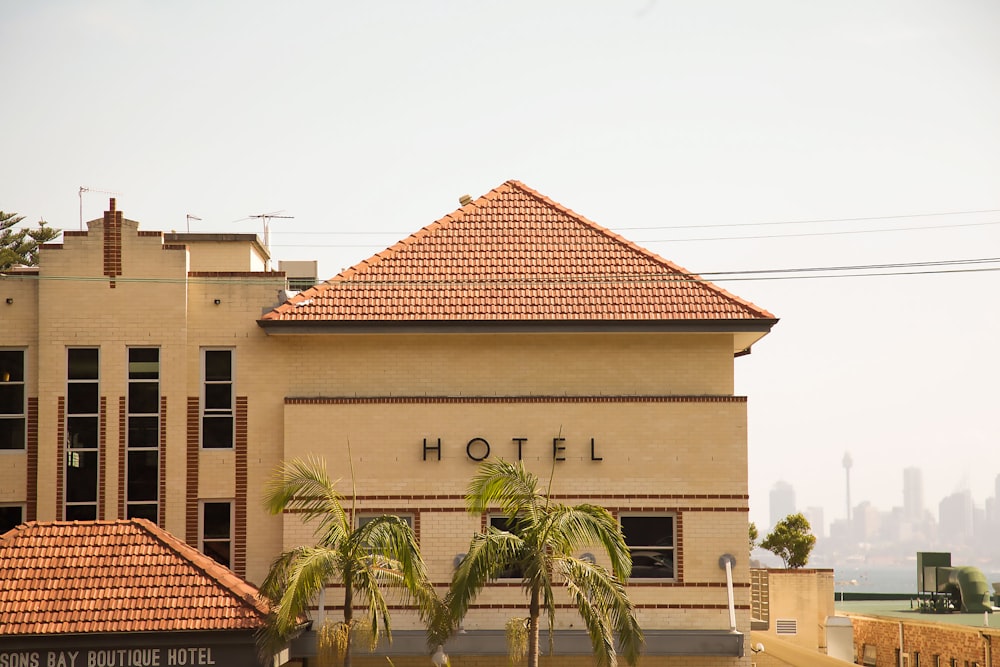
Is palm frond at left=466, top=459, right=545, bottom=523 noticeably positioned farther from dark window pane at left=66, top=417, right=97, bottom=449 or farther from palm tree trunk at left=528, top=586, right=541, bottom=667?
dark window pane at left=66, top=417, right=97, bottom=449

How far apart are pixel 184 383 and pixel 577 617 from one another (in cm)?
906

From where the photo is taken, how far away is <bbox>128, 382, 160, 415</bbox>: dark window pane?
26438 mm

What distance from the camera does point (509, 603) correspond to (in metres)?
25.5

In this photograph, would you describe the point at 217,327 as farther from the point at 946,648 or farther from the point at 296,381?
the point at 946,648

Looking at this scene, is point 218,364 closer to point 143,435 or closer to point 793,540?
point 143,435

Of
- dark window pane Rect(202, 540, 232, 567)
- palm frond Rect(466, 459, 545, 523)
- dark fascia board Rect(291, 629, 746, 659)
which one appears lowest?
dark fascia board Rect(291, 629, 746, 659)

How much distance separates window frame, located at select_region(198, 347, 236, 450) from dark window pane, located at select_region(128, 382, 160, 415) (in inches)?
35.7

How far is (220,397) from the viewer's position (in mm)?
26438

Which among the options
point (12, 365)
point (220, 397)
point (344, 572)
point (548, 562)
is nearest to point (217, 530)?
point (220, 397)

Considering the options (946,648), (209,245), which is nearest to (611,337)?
(209,245)

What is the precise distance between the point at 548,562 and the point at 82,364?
1111 cm

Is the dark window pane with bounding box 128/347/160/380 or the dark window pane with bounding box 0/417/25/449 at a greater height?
the dark window pane with bounding box 128/347/160/380

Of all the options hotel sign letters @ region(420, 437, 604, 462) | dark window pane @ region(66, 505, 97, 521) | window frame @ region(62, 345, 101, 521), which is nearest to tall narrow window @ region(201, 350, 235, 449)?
window frame @ region(62, 345, 101, 521)

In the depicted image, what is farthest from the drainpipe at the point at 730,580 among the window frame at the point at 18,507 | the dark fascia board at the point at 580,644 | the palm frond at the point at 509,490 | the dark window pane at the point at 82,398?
the window frame at the point at 18,507
